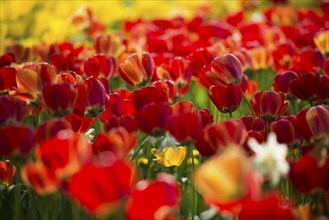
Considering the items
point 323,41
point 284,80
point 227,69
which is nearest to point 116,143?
point 227,69

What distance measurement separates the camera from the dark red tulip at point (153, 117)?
53.4 inches

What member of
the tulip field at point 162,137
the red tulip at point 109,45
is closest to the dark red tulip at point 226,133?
the tulip field at point 162,137

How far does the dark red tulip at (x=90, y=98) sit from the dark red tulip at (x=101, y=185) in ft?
2.08

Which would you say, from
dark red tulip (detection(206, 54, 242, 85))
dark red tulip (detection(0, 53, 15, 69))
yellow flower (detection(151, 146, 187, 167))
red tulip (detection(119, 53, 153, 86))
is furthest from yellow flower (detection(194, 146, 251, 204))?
dark red tulip (detection(0, 53, 15, 69))

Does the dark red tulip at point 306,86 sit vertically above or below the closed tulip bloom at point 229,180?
below

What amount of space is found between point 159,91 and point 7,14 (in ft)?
8.66

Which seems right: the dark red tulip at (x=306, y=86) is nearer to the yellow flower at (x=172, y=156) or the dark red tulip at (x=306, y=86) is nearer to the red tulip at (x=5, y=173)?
the yellow flower at (x=172, y=156)

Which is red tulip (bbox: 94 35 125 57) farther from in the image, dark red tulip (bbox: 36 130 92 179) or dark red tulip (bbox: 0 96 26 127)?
dark red tulip (bbox: 36 130 92 179)

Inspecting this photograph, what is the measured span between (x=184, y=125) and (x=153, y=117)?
0.25 feet

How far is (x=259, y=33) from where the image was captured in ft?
11.1

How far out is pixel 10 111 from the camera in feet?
4.66

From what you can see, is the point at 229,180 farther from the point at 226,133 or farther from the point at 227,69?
the point at 227,69

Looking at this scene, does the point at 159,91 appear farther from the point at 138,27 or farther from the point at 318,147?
the point at 138,27

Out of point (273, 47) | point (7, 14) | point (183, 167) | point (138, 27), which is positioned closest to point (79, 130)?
point (183, 167)
